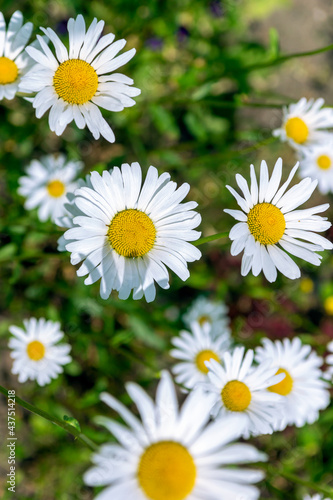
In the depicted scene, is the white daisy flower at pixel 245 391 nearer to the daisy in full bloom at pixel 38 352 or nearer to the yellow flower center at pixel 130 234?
the yellow flower center at pixel 130 234

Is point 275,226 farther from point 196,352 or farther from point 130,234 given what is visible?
point 196,352

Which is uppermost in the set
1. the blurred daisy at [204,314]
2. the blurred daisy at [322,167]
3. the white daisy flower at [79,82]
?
the blurred daisy at [322,167]

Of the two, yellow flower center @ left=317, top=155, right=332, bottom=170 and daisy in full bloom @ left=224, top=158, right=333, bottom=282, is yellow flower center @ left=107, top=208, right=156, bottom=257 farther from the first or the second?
yellow flower center @ left=317, top=155, right=332, bottom=170

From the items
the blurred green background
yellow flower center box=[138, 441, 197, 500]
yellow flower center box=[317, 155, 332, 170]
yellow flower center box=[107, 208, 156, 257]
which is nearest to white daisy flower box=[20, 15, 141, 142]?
yellow flower center box=[107, 208, 156, 257]

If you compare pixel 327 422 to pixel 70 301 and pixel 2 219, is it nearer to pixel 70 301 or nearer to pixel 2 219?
pixel 70 301

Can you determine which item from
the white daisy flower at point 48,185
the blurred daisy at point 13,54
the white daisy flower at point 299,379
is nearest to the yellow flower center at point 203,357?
the white daisy flower at point 299,379

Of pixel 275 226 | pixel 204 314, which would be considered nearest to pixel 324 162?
pixel 204 314
